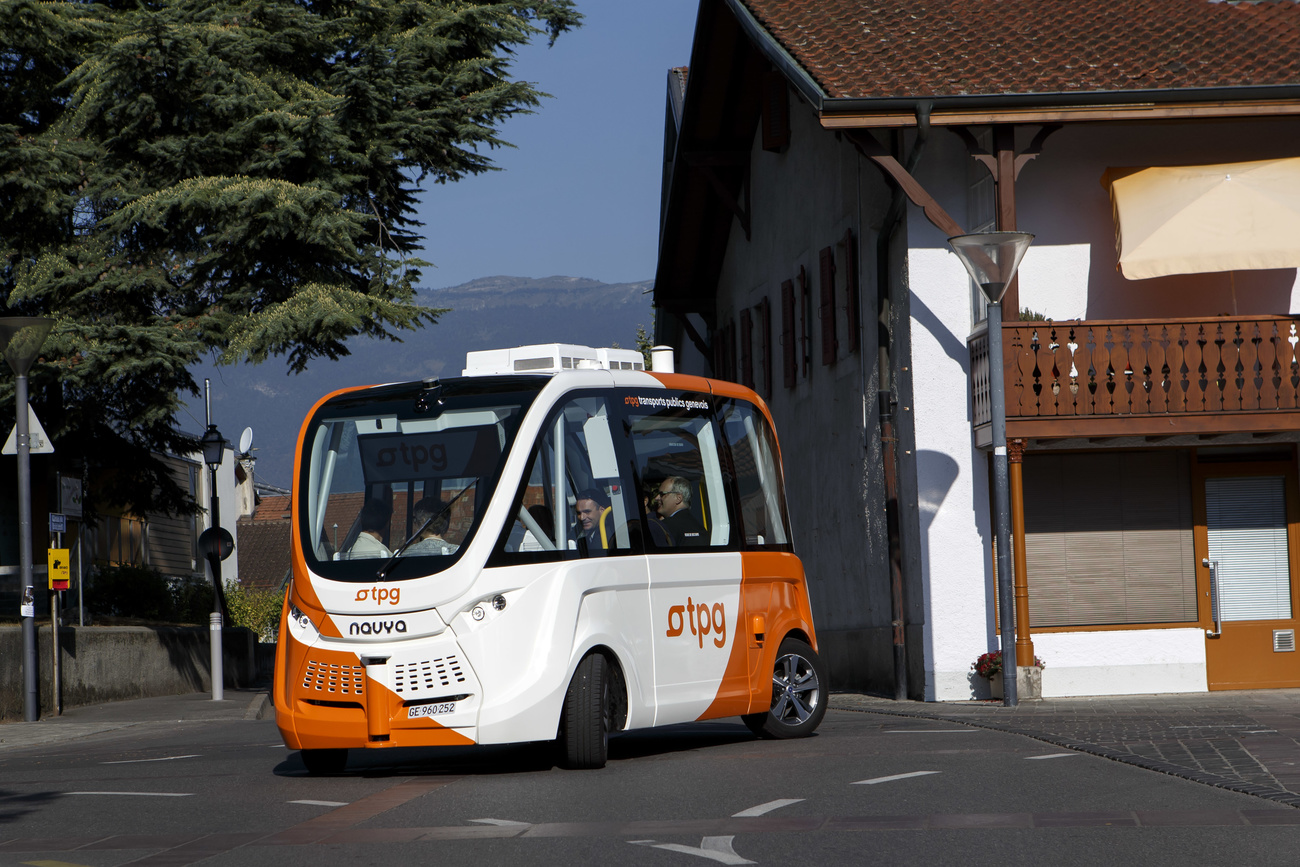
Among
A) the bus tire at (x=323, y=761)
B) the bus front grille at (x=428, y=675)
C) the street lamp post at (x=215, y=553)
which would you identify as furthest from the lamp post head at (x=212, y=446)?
the bus front grille at (x=428, y=675)

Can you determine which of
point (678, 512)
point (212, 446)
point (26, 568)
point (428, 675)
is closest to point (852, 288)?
point (678, 512)

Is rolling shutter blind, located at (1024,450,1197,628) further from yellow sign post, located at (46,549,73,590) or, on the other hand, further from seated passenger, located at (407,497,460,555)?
yellow sign post, located at (46,549,73,590)

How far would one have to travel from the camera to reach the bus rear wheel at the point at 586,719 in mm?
11430

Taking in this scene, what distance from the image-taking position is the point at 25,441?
66.4 ft

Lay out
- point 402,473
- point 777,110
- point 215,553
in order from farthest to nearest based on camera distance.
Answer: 1. point 215,553
2. point 777,110
3. point 402,473

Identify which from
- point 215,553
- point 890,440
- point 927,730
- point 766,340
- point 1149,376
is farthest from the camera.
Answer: point 766,340

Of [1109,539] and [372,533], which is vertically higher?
[372,533]

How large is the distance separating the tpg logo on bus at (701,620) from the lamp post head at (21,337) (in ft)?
34.2

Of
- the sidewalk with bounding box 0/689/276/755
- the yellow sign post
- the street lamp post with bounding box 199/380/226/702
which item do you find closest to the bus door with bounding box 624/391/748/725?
the sidewalk with bounding box 0/689/276/755

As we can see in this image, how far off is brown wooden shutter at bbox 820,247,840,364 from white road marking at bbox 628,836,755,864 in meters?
15.8

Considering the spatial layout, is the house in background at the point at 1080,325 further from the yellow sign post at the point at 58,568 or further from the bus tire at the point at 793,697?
the yellow sign post at the point at 58,568

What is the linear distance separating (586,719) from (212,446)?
19922mm

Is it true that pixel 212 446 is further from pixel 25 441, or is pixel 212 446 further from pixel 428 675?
pixel 428 675

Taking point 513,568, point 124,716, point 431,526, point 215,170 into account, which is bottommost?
point 124,716
